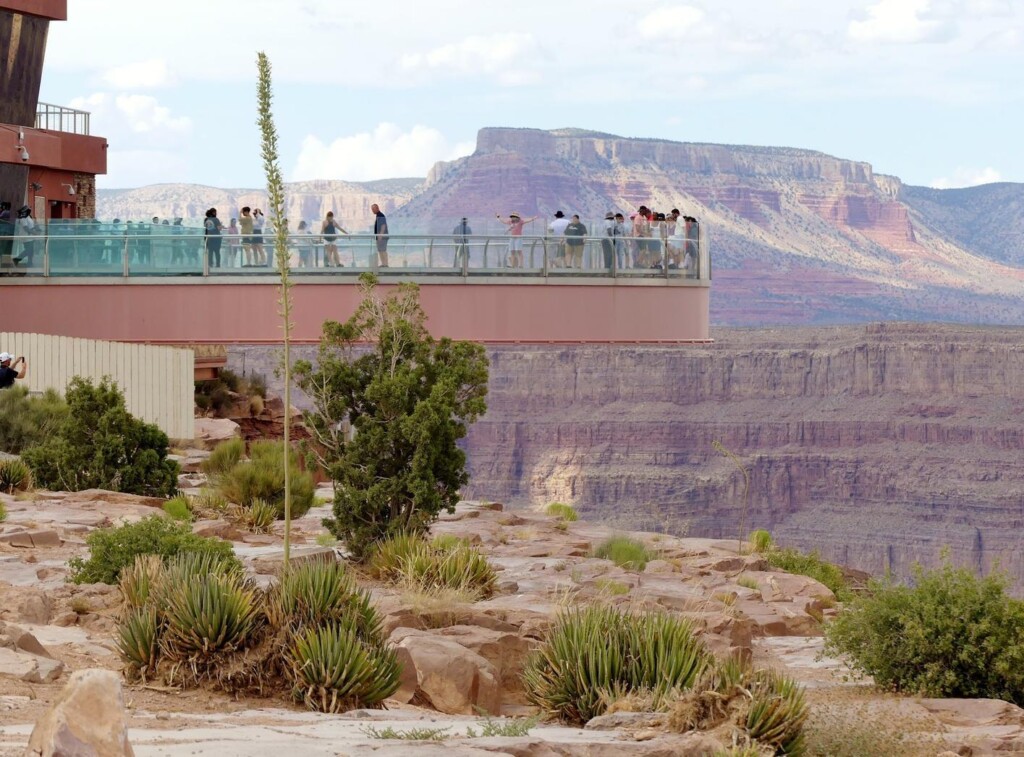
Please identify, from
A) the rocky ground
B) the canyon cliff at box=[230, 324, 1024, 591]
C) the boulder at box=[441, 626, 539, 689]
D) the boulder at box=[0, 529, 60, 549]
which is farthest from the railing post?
the canyon cliff at box=[230, 324, 1024, 591]

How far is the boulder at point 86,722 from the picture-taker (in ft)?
24.9

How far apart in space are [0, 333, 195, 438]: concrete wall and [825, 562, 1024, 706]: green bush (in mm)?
19391

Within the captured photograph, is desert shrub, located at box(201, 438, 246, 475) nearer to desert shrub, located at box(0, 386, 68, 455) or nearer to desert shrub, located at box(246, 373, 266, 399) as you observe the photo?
desert shrub, located at box(0, 386, 68, 455)

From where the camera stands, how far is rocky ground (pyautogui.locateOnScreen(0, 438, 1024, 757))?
397 inches

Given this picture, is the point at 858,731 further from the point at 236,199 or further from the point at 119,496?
the point at 236,199

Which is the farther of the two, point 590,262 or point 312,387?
point 590,262

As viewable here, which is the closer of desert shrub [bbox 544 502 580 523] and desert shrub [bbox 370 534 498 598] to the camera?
desert shrub [bbox 370 534 498 598]

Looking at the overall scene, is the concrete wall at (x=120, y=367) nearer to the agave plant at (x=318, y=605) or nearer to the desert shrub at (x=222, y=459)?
the desert shrub at (x=222, y=459)

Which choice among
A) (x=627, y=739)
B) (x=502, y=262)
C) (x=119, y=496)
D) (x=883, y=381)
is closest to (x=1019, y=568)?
(x=883, y=381)

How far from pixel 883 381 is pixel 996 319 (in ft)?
191

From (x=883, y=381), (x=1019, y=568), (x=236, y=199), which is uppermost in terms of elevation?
(x=236, y=199)

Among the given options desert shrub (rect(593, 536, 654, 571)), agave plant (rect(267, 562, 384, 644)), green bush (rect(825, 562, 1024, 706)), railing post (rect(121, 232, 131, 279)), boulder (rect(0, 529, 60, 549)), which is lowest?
desert shrub (rect(593, 536, 654, 571))

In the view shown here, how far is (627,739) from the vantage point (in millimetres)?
10672

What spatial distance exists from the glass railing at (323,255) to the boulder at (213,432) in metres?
4.48
